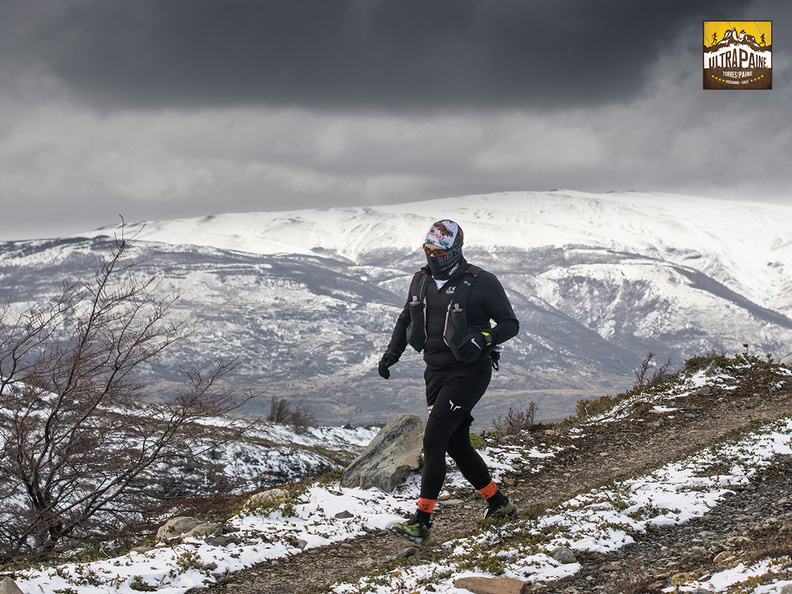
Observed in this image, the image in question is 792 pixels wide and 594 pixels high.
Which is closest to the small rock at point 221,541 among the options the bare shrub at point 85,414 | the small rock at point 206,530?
the small rock at point 206,530

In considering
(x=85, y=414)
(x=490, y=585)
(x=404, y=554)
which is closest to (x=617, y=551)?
(x=490, y=585)

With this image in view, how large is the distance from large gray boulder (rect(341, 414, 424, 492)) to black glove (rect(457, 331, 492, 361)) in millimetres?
4338

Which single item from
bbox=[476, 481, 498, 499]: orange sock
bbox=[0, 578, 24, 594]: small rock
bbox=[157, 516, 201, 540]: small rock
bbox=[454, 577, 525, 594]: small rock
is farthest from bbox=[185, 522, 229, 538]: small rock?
bbox=[454, 577, 525, 594]: small rock

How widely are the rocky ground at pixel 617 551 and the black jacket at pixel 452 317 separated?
2.42 meters

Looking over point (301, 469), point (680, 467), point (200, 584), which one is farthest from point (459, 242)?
point (301, 469)

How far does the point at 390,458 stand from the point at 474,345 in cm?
482

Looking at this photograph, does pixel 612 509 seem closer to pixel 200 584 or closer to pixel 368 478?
pixel 368 478

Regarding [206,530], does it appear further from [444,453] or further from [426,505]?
[444,453]

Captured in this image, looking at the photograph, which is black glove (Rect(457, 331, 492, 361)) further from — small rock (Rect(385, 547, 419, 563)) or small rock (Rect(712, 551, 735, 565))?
small rock (Rect(712, 551, 735, 565))

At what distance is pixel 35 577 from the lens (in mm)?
7078

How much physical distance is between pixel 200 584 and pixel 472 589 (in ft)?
10.2

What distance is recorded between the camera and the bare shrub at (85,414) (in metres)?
10.9

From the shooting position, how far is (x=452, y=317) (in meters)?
8.47

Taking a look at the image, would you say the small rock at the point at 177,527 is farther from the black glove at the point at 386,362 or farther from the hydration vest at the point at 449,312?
the hydration vest at the point at 449,312
